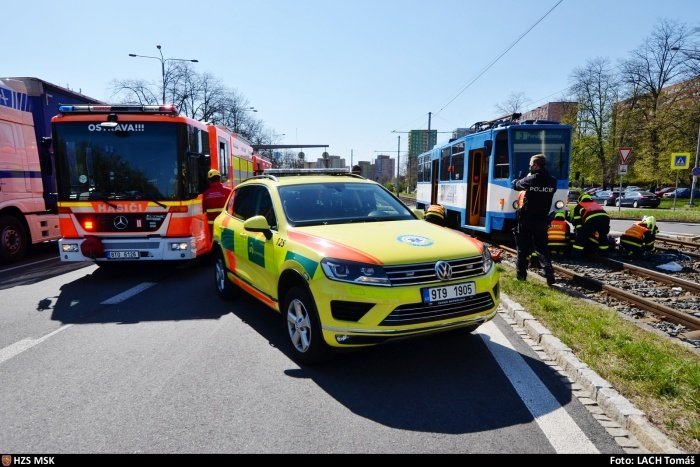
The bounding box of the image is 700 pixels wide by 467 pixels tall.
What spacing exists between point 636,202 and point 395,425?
3901 centimetres

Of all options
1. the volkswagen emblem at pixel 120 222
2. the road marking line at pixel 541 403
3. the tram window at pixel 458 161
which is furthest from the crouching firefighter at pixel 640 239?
the volkswagen emblem at pixel 120 222

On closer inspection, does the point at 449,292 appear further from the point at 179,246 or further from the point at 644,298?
the point at 179,246

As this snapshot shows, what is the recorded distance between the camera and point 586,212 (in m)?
10.0

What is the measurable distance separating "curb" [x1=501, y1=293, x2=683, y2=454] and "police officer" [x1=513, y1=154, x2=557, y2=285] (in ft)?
7.70

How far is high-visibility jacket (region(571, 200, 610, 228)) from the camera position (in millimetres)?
9867

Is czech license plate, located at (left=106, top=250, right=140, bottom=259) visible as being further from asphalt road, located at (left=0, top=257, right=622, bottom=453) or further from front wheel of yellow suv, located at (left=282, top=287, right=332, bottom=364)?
front wheel of yellow suv, located at (left=282, top=287, right=332, bottom=364)

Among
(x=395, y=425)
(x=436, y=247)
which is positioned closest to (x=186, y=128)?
(x=436, y=247)

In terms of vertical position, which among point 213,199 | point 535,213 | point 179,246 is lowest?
point 179,246

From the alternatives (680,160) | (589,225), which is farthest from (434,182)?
(680,160)

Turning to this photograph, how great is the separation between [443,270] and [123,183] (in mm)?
6070

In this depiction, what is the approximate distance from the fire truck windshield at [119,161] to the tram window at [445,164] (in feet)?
32.1

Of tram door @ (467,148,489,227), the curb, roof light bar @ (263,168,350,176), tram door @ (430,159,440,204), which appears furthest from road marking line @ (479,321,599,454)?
tram door @ (430,159,440,204)

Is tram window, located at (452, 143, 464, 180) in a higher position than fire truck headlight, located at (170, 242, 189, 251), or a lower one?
higher
